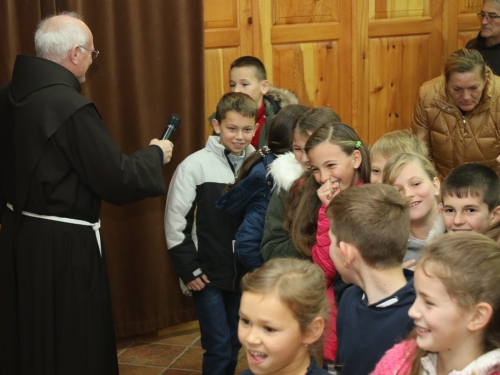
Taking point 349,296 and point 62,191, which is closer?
point 349,296

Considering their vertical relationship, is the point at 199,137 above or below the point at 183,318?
above

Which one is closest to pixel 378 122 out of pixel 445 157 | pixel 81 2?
pixel 445 157

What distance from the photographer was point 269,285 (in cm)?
202

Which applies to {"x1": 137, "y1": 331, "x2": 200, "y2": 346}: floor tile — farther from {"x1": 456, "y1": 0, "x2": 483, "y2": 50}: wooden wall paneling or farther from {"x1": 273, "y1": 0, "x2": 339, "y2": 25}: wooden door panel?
{"x1": 456, "y1": 0, "x2": 483, "y2": 50}: wooden wall paneling

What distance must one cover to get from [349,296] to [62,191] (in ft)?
4.92

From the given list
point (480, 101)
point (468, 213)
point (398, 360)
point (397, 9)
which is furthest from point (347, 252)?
point (397, 9)

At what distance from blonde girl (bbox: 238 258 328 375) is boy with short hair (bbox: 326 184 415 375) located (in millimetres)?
153

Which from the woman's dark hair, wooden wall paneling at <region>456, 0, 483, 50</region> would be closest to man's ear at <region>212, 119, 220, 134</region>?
the woman's dark hair

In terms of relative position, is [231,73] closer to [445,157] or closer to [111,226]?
[111,226]

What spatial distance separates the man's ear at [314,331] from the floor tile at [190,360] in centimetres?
230

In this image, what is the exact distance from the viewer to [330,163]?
280cm

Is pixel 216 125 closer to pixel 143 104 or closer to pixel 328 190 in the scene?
pixel 143 104

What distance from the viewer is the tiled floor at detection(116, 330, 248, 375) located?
166 inches

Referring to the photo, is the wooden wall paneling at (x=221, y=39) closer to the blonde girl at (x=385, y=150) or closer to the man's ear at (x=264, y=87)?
the man's ear at (x=264, y=87)
